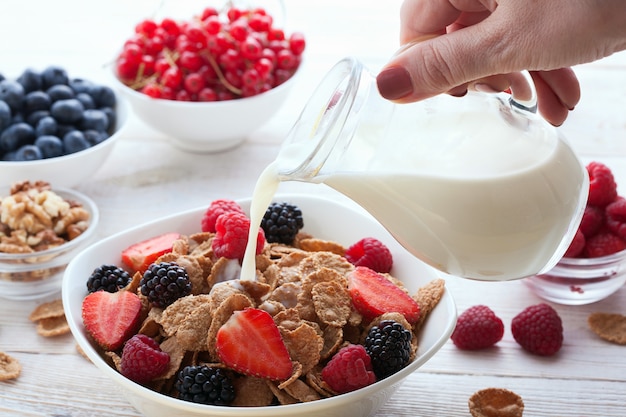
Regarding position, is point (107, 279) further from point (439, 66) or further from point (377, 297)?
point (439, 66)

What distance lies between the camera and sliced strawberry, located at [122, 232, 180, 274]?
129 centimetres

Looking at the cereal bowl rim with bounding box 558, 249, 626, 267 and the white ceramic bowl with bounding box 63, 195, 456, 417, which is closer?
the white ceramic bowl with bounding box 63, 195, 456, 417

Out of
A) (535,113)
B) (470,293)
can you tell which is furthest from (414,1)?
(470,293)

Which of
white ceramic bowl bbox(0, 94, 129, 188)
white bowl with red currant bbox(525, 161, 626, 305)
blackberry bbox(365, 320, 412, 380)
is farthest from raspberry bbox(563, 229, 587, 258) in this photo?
white ceramic bowl bbox(0, 94, 129, 188)

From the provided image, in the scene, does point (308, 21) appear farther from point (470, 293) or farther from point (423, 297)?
point (423, 297)

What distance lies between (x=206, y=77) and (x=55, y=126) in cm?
35

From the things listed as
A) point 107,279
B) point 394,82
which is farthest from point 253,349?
point 394,82

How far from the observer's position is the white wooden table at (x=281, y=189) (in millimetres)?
1250

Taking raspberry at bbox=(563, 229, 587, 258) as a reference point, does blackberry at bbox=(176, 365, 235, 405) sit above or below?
above

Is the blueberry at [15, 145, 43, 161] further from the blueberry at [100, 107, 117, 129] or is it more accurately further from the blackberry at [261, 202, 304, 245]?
the blackberry at [261, 202, 304, 245]

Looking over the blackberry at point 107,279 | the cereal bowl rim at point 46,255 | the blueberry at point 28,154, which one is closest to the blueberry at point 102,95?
the blueberry at point 28,154

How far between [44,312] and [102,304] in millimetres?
298

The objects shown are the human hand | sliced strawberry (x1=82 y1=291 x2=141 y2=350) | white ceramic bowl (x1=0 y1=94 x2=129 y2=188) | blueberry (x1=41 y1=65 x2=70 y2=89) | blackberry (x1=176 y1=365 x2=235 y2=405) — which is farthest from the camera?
blueberry (x1=41 y1=65 x2=70 y2=89)

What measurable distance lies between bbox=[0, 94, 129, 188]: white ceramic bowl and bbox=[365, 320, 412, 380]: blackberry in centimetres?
85
